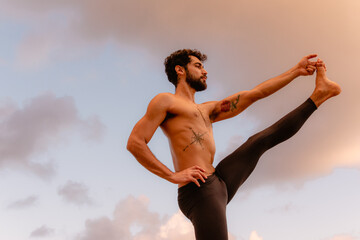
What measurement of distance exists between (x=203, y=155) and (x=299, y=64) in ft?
6.78

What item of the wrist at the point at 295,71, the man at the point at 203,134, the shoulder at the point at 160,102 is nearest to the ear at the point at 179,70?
the man at the point at 203,134

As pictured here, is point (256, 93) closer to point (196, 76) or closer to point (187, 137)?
point (196, 76)

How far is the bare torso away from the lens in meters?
5.41

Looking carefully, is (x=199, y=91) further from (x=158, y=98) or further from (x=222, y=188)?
(x=222, y=188)

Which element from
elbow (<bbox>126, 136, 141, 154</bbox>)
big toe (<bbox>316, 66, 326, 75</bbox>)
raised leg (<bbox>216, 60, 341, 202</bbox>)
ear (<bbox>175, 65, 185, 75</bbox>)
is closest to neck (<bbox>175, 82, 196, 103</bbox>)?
ear (<bbox>175, 65, 185, 75</bbox>)

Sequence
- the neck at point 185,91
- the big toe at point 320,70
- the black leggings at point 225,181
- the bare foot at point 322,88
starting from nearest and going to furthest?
1. the black leggings at point 225,181
2. the bare foot at point 322,88
3. the neck at point 185,91
4. the big toe at point 320,70

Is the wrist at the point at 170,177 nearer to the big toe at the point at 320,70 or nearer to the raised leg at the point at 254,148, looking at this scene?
the raised leg at the point at 254,148

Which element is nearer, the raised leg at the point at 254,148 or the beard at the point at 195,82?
the raised leg at the point at 254,148

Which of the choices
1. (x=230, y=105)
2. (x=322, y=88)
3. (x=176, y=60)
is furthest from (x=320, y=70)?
(x=176, y=60)

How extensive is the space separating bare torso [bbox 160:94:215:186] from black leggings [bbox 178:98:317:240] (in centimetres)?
23

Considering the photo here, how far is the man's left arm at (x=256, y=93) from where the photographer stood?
613cm

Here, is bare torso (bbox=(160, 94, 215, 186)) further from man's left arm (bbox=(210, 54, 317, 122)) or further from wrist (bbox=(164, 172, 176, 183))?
man's left arm (bbox=(210, 54, 317, 122))

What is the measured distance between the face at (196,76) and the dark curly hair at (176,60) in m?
0.11

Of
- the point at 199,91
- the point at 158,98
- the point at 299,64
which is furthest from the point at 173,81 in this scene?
the point at 299,64
